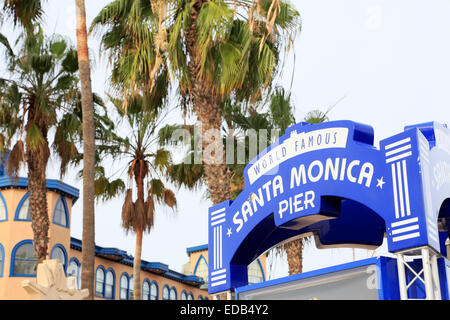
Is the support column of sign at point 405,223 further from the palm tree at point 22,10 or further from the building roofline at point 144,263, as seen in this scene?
the building roofline at point 144,263

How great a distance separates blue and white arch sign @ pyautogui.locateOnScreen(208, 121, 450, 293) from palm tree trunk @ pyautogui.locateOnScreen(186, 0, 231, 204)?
10.1 ft

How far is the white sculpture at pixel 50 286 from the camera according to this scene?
7836 millimetres

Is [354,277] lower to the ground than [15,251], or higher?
lower

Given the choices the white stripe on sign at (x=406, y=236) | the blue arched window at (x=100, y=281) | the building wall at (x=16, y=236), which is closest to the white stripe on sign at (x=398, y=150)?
the white stripe on sign at (x=406, y=236)

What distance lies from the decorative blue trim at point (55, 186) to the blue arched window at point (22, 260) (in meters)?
2.78

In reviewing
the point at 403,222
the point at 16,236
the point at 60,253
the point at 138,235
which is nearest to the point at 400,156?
the point at 403,222

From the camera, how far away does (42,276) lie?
26.1 feet

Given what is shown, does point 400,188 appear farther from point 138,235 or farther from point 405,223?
point 138,235

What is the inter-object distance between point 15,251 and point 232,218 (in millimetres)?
20824

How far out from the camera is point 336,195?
9.65 metres

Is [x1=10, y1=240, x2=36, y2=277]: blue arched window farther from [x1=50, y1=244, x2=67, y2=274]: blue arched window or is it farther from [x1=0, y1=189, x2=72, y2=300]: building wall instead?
[x1=50, y1=244, x2=67, y2=274]: blue arched window

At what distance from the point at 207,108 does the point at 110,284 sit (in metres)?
22.5
